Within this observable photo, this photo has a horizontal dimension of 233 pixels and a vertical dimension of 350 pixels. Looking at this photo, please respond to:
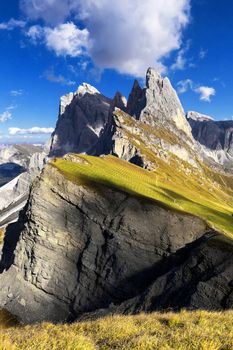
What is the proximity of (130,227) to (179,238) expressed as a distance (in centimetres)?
773

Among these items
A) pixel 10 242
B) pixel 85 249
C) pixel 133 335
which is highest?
pixel 133 335

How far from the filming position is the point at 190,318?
605 inches

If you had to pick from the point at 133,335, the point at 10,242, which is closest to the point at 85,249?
the point at 10,242

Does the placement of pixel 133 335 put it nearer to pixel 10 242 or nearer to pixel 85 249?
pixel 85 249

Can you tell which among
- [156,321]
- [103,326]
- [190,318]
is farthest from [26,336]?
[190,318]

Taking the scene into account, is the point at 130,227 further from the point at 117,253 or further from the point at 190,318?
the point at 190,318

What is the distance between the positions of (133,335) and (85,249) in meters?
44.1

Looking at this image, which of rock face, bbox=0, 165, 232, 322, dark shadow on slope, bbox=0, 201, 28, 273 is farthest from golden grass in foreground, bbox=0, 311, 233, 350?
dark shadow on slope, bbox=0, 201, 28, 273

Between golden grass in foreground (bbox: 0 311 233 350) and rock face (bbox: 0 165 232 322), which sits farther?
rock face (bbox: 0 165 232 322)

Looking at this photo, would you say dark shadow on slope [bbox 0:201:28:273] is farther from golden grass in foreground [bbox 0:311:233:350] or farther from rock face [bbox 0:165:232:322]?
golden grass in foreground [bbox 0:311:233:350]

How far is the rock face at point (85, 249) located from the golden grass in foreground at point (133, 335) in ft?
106

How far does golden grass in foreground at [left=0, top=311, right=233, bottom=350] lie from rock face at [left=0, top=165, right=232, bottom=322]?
32251 millimetres

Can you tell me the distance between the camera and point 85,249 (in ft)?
184

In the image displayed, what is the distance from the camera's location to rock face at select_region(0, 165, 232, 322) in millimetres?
50625
